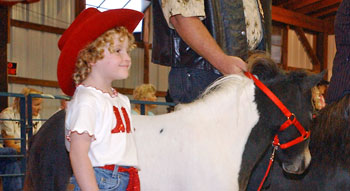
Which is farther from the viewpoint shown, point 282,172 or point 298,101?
point 282,172

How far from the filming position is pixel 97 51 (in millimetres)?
1591

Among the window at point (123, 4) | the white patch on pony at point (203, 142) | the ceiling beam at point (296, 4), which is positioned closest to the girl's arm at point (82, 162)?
the white patch on pony at point (203, 142)

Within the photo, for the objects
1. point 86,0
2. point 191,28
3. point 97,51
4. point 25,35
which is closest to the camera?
point 97,51

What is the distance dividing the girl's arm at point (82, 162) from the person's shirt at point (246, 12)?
2.70ft

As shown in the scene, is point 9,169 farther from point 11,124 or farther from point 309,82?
point 309,82

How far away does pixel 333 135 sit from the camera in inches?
85.7

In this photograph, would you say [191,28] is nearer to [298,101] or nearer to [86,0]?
[298,101]

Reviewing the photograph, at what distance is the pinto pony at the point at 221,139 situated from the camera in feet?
5.63

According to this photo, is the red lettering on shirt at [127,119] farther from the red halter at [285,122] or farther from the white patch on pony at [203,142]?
the red halter at [285,122]

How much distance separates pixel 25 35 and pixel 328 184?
10.2 metres

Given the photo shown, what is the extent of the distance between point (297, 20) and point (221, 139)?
14.4 metres

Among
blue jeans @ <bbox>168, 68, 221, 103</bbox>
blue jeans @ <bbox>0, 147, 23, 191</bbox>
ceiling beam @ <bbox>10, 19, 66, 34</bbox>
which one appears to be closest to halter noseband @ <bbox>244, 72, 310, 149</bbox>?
blue jeans @ <bbox>168, 68, 221, 103</bbox>

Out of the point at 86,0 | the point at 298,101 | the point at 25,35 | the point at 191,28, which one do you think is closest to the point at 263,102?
the point at 298,101

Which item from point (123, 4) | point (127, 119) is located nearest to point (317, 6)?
point (123, 4)
